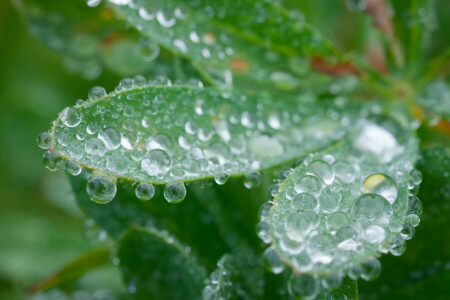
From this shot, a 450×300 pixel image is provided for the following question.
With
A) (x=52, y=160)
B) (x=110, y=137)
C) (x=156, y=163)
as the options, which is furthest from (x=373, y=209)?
(x=52, y=160)

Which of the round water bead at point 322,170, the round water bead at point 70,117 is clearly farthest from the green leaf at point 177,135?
the round water bead at point 322,170

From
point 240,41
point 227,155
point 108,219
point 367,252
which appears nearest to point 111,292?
point 108,219

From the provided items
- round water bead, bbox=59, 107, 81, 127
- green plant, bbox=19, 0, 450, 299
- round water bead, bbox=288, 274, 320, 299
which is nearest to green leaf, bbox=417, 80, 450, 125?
green plant, bbox=19, 0, 450, 299

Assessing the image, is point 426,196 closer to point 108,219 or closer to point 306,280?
point 306,280

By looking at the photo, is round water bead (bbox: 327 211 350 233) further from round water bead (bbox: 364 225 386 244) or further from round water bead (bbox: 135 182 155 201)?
round water bead (bbox: 135 182 155 201)

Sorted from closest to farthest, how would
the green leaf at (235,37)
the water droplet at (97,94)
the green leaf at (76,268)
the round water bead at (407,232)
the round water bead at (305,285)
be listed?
1. the round water bead at (305,285)
2. the round water bead at (407,232)
3. the water droplet at (97,94)
4. the green leaf at (235,37)
5. the green leaf at (76,268)

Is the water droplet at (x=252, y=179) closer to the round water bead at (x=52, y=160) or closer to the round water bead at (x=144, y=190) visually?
the round water bead at (x=144, y=190)
